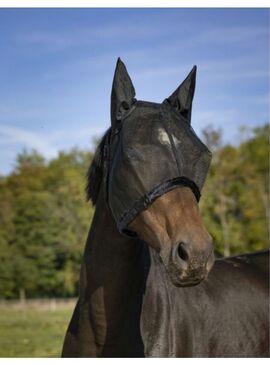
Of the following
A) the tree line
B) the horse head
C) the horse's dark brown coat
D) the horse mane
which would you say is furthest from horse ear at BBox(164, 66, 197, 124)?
the tree line

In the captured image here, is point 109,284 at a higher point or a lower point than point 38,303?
higher

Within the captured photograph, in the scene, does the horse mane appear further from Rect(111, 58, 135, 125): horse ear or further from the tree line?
the tree line

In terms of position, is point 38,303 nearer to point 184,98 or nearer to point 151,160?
point 184,98

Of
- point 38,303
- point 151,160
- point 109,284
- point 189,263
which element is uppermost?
point 151,160

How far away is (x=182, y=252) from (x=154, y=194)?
368 millimetres

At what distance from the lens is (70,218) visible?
35.8 m

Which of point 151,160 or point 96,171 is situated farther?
point 96,171

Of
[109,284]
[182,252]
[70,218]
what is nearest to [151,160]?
[182,252]

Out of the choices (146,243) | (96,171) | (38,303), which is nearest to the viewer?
(146,243)

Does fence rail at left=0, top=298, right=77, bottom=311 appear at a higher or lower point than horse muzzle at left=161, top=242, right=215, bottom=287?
lower

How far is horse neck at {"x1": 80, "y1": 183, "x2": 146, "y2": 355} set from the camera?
3.45 m

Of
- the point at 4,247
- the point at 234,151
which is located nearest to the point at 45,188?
the point at 4,247

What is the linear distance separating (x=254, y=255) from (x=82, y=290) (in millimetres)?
2743

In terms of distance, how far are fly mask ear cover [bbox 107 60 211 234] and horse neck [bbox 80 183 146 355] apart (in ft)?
0.79
